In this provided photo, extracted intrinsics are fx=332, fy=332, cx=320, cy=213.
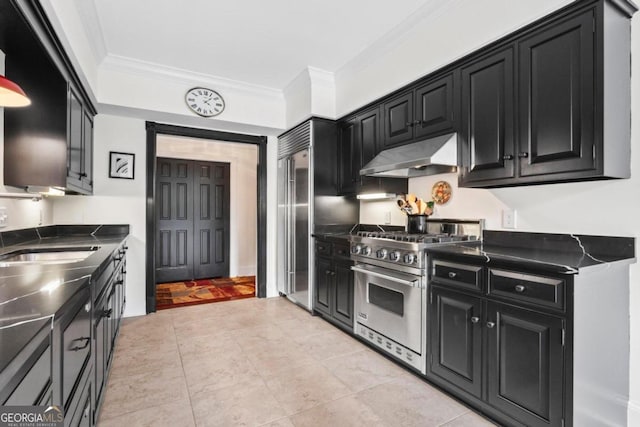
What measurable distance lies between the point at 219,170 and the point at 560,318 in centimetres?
550

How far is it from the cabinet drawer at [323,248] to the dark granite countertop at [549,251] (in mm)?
1444

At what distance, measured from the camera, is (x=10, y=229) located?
245 cm

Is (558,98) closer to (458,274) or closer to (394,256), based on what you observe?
(458,274)

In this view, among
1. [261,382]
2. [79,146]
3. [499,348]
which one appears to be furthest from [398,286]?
[79,146]

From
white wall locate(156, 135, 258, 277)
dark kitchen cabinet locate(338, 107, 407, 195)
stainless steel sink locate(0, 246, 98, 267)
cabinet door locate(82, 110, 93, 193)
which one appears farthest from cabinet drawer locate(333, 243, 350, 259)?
white wall locate(156, 135, 258, 277)

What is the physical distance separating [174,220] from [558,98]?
18.0 ft

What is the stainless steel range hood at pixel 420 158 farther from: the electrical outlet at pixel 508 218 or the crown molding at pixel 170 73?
the crown molding at pixel 170 73

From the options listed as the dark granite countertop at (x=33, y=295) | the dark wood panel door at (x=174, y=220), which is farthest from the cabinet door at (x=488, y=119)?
the dark wood panel door at (x=174, y=220)

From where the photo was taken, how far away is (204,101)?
3.88 metres

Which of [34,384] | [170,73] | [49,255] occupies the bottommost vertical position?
[34,384]

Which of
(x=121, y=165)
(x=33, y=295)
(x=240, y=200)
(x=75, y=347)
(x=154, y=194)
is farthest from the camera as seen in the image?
(x=240, y=200)

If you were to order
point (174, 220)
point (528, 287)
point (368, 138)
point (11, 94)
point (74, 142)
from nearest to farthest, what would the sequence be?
point (11, 94)
point (528, 287)
point (74, 142)
point (368, 138)
point (174, 220)

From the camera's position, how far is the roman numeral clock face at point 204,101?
381 cm

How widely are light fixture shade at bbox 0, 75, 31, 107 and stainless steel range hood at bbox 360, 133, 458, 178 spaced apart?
2.29 metres
